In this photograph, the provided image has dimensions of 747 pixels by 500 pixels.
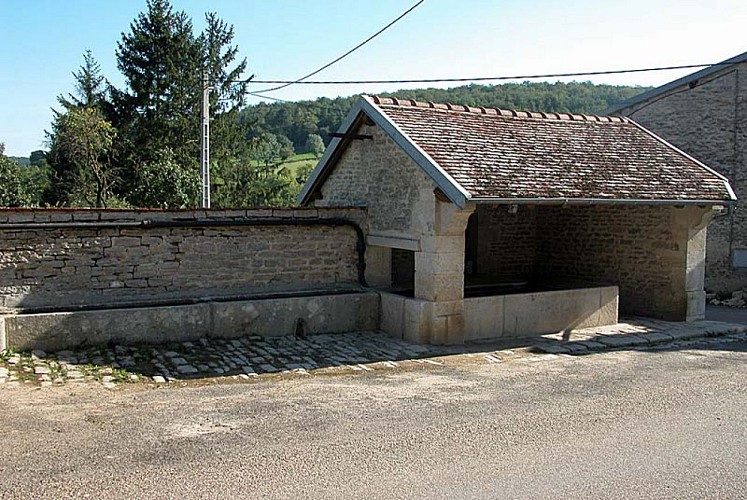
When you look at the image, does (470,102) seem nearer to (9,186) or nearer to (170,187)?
(170,187)

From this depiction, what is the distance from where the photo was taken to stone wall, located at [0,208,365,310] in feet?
31.9

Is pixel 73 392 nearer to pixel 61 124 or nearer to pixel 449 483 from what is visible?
pixel 449 483

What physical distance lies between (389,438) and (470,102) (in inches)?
1378

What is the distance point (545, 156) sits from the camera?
1189 cm

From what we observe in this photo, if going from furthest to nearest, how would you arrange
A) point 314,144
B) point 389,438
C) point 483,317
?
point 314,144
point 483,317
point 389,438

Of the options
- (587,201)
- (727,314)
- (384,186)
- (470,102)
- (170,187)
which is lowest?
(727,314)

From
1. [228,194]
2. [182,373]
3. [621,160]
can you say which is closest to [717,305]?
[621,160]

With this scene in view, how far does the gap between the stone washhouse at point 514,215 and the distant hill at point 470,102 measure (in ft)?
83.2

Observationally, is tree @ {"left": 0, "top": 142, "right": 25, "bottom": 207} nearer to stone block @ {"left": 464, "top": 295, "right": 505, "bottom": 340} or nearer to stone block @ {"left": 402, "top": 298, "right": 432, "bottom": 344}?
stone block @ {"left": 402, "top": 298, "right": 432, "bottom": 344}

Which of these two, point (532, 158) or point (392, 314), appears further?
point (532, 158)

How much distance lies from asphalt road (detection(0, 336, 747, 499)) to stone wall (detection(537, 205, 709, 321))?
4581 millimetres

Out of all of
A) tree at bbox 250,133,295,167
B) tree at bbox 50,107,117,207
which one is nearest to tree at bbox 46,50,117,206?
tree at bbox 50,107,117,207

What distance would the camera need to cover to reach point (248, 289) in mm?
11250

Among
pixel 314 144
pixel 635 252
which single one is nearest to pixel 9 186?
pixel 635 252
